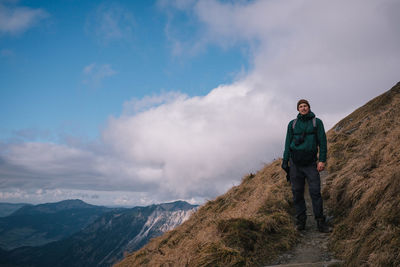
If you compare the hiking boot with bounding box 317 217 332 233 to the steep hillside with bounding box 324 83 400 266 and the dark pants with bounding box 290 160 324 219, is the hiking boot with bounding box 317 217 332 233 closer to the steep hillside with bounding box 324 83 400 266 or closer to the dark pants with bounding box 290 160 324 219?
the dark pants with bounding box 290 160 324 219

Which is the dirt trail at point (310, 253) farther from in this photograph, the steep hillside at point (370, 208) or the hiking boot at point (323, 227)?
the steep hillside at point (370, 208)

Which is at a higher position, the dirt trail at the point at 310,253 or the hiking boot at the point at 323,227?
the hiking boot at the point at 323,227

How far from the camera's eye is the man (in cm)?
607

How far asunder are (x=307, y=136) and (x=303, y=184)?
4.21ft

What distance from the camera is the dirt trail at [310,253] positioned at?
4515mm

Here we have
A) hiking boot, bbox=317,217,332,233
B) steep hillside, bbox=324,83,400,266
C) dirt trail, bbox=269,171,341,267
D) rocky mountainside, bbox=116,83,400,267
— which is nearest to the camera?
steep hillside, bbox=324,83,400,266

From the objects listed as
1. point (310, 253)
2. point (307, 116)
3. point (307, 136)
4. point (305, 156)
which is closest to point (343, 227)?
point (310, 253)

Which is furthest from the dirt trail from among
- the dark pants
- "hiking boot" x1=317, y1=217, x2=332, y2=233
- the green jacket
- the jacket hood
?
the jacket hood

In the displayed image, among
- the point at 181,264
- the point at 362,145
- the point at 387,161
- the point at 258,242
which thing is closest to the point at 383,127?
the point at 362,145

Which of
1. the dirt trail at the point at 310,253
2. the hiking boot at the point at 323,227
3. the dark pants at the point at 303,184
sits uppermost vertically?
the dark pants at the point at 303,184

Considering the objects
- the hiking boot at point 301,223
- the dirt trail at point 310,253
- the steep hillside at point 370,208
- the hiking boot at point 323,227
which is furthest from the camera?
the hiking boot at point 301,223

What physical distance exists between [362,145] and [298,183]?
6.13 metres

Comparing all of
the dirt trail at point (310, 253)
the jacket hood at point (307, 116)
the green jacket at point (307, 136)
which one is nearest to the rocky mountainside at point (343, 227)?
the dirt trail at point (310, 253)

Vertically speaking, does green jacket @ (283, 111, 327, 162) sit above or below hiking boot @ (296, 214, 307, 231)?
above
